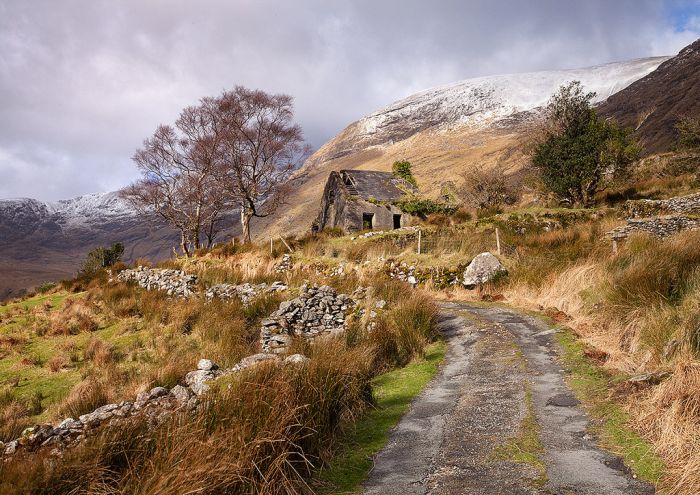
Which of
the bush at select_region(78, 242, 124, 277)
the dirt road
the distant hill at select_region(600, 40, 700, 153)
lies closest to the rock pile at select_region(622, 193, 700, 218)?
the dirt road

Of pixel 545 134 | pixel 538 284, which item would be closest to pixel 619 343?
pixel 538 284

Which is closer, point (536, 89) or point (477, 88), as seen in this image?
point (536, 89)

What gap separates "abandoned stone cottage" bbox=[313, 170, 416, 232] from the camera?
3409 centimetres

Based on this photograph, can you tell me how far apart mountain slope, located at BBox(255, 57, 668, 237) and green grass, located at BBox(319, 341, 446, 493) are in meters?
69.8

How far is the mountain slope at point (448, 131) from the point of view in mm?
94875

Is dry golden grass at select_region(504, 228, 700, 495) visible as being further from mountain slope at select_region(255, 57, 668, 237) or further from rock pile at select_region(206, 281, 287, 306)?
mountain slope at select_region(255, 57, 668, 237)

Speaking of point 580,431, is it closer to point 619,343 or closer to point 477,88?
point 619,343

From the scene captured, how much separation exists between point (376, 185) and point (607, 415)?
3295cm

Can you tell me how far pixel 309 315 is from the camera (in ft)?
37.3

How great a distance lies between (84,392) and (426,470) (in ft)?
21.6

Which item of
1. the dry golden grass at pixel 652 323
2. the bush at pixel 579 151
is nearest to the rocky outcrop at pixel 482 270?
the dry golden grass at pixel 652 323

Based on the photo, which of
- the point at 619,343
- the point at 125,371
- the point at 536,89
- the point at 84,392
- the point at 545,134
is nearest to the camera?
the point at 619,343

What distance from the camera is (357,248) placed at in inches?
A: 829

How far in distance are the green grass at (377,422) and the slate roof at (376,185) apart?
27834 millimetres
